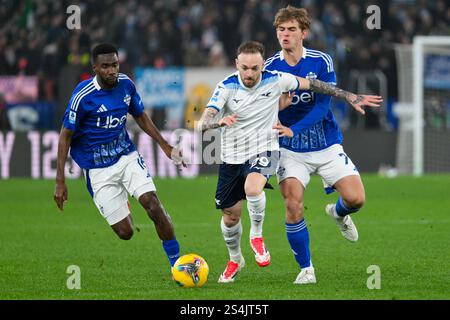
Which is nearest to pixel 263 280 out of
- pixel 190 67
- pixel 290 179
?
pixel 290 179

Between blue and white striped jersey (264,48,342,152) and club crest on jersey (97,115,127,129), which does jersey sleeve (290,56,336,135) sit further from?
club crest on jersey (97,115,127,129)

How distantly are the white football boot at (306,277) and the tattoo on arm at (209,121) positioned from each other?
156 centimetres

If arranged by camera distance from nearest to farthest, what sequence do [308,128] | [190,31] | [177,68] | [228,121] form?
[228,121] → [308,128] → [177,68] → [190,31]

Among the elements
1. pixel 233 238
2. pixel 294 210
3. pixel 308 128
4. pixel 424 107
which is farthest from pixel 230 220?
pixel 424 107

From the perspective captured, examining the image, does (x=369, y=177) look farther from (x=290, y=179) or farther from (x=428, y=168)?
(x=290, y=179)

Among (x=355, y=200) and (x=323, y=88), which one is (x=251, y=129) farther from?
(x=355, y=200)

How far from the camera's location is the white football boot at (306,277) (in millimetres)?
9164

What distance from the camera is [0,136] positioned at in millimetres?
21625

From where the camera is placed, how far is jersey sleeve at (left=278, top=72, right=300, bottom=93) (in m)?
9.35

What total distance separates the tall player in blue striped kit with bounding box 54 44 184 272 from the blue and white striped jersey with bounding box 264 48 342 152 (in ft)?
3.75

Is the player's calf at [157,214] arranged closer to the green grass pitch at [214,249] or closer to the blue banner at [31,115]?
the green grass pitch at [214,249]

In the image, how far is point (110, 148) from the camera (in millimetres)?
9773

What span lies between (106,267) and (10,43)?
53.0ft

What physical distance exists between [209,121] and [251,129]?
1.81 ft
